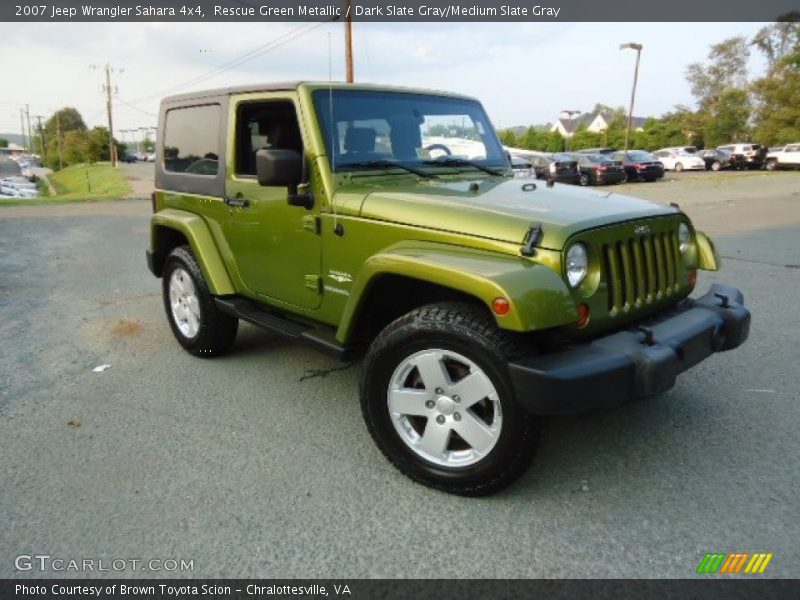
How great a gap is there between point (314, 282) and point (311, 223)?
13.5 inches

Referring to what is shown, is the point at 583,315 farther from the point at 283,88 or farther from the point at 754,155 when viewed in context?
the point at 754,155

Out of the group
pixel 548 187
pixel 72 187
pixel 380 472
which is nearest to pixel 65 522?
pixel 380 472

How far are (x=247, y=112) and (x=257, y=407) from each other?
191 cm

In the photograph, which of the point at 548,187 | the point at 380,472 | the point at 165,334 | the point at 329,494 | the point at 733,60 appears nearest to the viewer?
the point at 329,494

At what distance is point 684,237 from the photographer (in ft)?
11.5

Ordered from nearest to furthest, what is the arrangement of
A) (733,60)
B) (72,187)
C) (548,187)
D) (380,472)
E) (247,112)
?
(380,472) → (548,187) → (247,112) → (72,187) → (733,60)

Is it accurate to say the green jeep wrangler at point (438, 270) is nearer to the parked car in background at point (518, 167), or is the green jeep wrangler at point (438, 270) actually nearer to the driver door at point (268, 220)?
the driver door at point (268, 220)

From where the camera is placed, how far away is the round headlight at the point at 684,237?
3.46 metres

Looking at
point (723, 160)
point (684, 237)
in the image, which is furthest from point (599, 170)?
point (684, 237)

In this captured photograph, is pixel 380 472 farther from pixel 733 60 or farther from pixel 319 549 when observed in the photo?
pixel 733 60

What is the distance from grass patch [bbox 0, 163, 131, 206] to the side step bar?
1581cm

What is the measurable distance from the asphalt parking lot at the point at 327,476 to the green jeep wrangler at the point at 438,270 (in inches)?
12.7

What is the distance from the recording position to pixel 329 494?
9.39 feet
